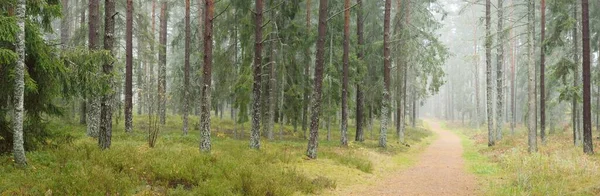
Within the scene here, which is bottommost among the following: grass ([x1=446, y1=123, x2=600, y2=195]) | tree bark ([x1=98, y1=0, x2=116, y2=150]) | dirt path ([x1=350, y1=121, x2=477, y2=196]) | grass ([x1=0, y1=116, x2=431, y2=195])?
dirt path ([x1=350, y1=121, x2=477, y2=196])

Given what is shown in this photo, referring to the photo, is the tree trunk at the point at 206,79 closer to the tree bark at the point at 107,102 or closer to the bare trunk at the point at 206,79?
the bare trunk at the point at 206,79

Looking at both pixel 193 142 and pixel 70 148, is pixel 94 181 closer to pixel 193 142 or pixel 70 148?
pixel 70 148

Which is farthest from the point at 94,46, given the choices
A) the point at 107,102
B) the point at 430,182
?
the point at 430,182

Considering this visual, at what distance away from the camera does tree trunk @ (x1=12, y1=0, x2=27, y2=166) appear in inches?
298

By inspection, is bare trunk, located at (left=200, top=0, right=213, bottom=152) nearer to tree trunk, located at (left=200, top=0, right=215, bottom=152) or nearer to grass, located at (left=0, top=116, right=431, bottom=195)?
tree trunk, located at (left=200, top=0, right=215, bottom=152)

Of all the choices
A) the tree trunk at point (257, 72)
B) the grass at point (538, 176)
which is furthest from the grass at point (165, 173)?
the grass at point (538, 176)

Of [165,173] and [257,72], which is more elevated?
A: [257,72]

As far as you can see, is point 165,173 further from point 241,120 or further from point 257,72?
point 241,120

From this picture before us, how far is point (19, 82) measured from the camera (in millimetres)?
7676

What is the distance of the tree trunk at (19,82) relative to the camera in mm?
7564

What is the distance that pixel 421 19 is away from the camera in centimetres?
2336

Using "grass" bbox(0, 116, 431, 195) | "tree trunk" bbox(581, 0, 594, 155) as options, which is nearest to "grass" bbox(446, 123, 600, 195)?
"tree trunk" bbox(581, 0, 594, 155)

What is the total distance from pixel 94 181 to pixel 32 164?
1.93 meters

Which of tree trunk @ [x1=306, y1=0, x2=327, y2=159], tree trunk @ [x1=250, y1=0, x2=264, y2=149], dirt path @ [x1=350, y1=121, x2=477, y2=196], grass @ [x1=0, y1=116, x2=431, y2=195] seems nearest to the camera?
grass @ [x1=0, y1=116, x2=431, y2=195]
